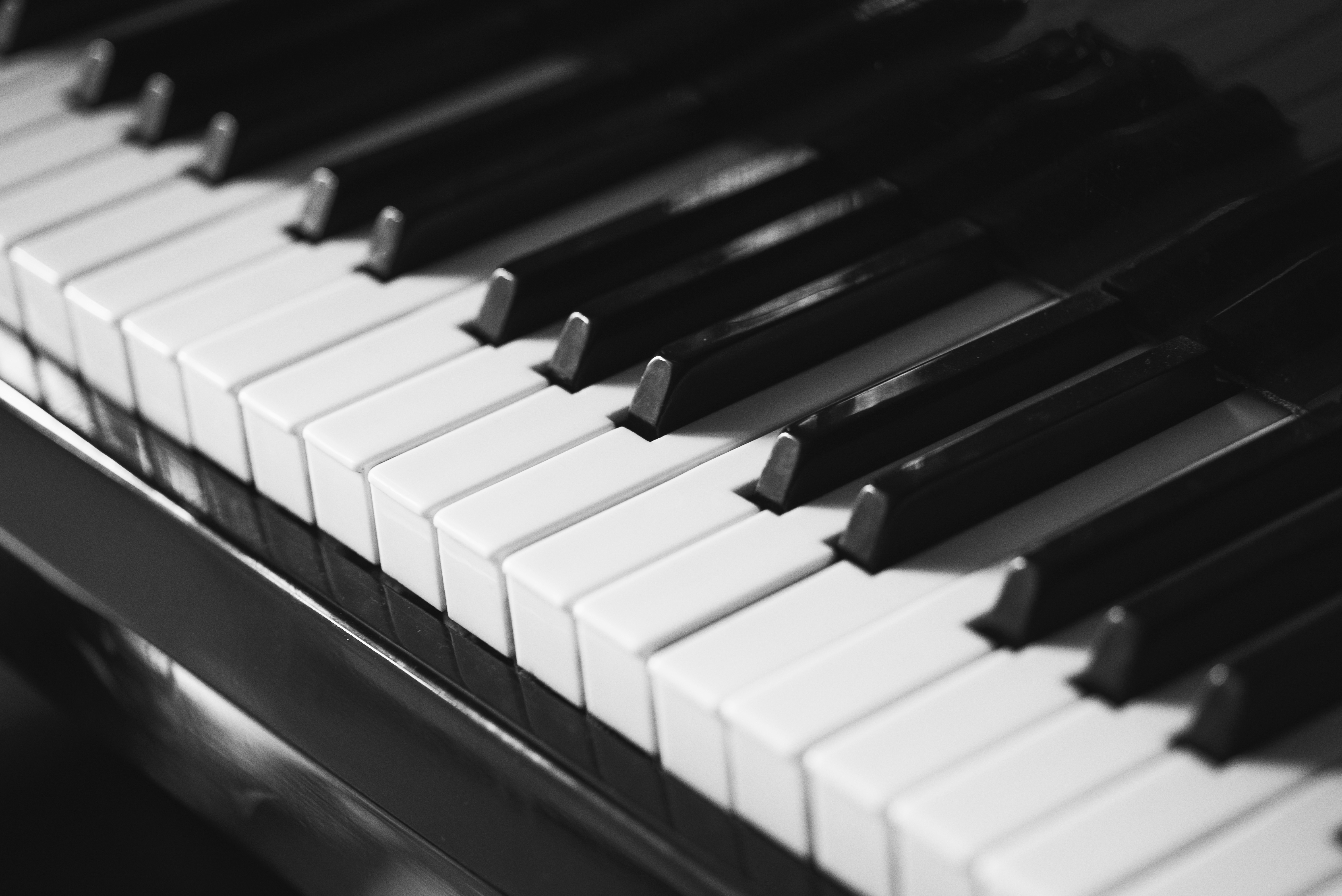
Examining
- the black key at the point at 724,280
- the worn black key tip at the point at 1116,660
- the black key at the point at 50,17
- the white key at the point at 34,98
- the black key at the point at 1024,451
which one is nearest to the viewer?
the worn black key tip at the point at 1116,660

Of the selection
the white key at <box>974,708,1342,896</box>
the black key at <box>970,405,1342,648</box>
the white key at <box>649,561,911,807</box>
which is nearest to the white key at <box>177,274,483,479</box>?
the white key at <box>649,561,911,807</box>

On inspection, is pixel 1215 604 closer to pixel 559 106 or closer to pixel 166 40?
pixel 559 106

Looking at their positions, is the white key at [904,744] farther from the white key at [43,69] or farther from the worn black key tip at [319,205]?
the white key at [43,69]

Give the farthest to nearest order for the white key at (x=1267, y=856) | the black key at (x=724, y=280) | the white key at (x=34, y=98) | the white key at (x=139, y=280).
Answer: the white key at (x=34, y=98) → the white key at (x=139, y=280) → the black key at (x=724, y=280) → the white key at (x=1267, y=856)

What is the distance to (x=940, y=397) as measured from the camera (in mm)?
1132

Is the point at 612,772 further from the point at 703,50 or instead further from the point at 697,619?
the point at 703,50

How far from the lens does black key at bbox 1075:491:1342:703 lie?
2.96 ft

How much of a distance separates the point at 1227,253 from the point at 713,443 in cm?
37

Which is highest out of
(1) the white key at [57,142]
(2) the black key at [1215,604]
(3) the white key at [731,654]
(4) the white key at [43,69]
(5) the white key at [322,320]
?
(4) the white key at [43,69]

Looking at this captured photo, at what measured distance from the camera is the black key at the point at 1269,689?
2.82 feet

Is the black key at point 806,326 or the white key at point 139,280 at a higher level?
the black key at point 806,326

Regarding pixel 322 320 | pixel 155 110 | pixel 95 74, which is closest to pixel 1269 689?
pixel 322 320

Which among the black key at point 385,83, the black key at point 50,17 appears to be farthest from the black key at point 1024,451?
the black key at point 50,17

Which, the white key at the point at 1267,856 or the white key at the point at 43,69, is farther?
the white key at the point at 43,69
